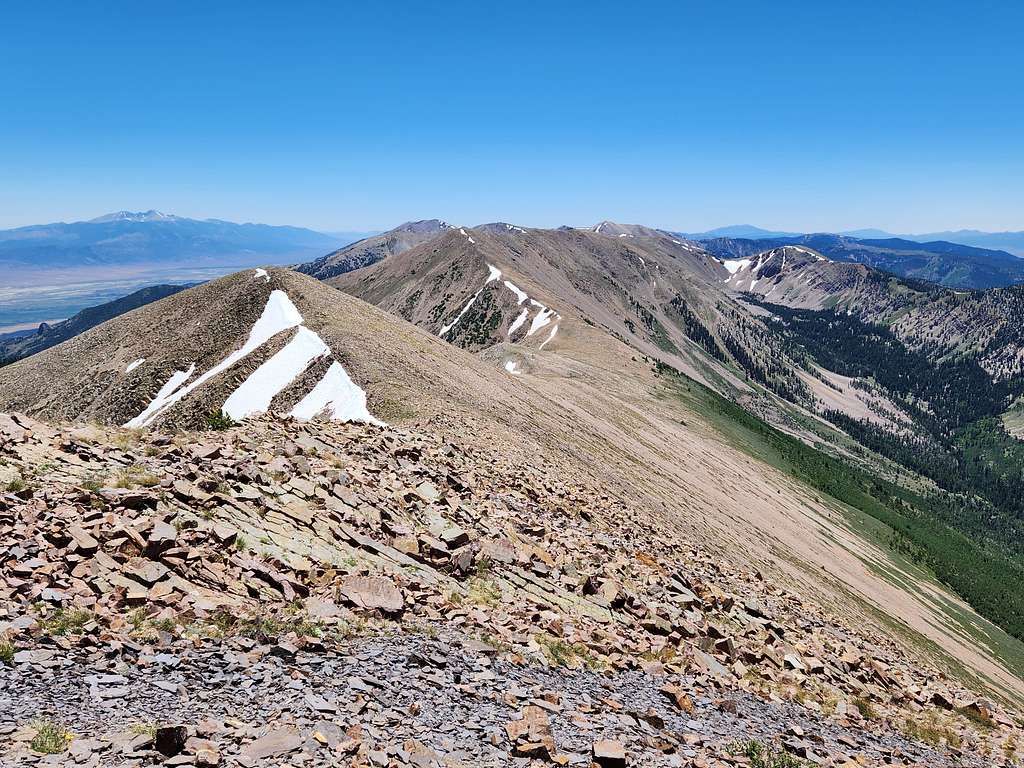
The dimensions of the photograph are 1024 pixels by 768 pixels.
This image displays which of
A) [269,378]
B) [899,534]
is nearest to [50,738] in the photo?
[269,378]

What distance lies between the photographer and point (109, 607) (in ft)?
41.5

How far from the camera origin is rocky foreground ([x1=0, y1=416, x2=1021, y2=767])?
1114cm

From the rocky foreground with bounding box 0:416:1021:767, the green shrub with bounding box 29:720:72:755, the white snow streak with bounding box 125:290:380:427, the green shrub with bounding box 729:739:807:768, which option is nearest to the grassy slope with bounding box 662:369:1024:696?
the rocky foreground with bounding box 0:416:1021:767

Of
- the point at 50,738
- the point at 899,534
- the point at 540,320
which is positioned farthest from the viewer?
the point at 540,320

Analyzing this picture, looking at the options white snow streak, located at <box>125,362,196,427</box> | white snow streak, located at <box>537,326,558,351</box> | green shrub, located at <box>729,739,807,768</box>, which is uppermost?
white snow streak, located at <box>537,326,558,351</box>

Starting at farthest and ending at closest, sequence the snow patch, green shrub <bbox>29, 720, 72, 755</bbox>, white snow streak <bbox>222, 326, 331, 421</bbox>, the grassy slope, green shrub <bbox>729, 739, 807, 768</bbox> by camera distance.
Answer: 1. the grassy slope
2. white snow streak <bbox>222, 326, 331, 421</bbox>
3. the snow patch
4. green shrub <bbox>729, 739, 807, 768</bbox>
5. green shrub <bbox>29, 720, 72, 755</bbox>

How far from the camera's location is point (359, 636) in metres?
14.7

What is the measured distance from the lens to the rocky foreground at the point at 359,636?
1114 cm

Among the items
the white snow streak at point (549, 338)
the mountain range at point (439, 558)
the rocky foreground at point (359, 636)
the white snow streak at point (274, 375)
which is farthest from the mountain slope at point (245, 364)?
the white snow streak at point (549, 338)

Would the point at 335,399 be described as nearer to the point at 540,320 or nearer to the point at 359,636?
the point at 359,636

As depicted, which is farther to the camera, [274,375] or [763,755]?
[274,375]

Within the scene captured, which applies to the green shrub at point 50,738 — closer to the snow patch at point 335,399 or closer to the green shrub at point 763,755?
the green shrub at point 763,755

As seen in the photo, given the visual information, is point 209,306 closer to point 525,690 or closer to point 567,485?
point 567,485

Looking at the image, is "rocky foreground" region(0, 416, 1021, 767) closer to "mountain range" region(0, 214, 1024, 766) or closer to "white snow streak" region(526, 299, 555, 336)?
"mountain range" region(0, 214, 1024, 766)
